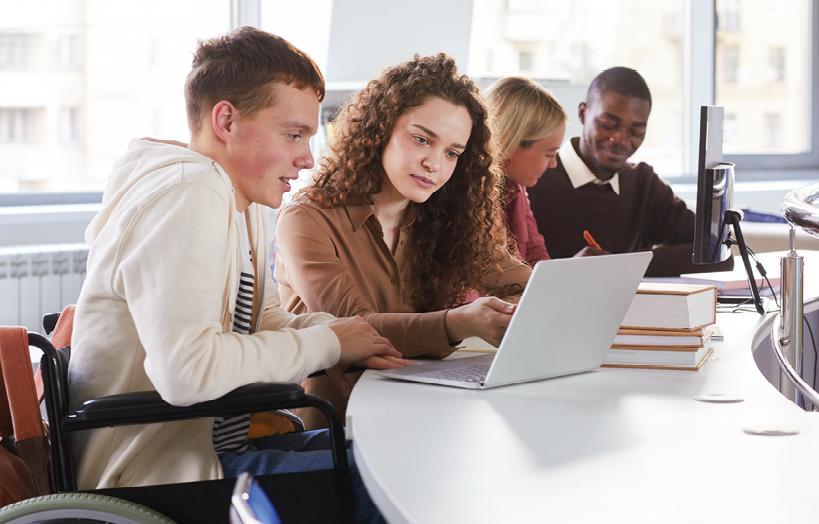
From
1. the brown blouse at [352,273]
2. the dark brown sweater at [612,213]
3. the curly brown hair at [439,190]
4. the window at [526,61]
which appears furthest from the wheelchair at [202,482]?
the window at [526,61]

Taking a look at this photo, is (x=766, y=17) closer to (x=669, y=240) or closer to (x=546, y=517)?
(x=669, y=240)

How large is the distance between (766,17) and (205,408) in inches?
193

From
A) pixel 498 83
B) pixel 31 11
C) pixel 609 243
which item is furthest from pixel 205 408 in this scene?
pixel 31 11

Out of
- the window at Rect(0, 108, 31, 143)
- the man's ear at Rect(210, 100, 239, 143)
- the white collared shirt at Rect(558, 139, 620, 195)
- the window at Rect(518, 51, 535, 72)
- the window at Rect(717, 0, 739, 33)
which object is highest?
the window at Rect(717, 0, 739, 33)

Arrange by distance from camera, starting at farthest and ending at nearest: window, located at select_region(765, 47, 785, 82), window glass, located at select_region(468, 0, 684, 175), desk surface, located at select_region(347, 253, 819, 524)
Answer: window, located at select_region(765, 47, 785, 82) < window glass, located at select_region(468, 0, 684, 175) < desk surface, located at select_region(347, 253, 819, 524)

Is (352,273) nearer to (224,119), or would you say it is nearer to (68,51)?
(224,119)

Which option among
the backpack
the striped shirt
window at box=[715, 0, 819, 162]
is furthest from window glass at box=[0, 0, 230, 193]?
window at box=[715, 0, 819, 162]

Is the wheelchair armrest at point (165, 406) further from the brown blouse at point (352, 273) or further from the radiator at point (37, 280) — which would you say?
the radiator at point (37, 280)

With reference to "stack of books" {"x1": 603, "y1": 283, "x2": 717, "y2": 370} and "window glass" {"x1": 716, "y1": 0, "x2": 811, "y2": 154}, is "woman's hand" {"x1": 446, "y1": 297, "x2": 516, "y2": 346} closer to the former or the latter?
"stack of books" {"x1": 603, "y1": 283, "x2": 717, "y2": 370}

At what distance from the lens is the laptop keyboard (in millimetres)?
1118

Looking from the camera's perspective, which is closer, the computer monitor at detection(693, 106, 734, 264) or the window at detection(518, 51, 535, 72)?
the computer monitor at detection(693, 106, 734, 264)

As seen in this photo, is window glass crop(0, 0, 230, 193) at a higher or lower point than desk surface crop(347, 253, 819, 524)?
higher

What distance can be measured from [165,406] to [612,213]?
2103 millimetres

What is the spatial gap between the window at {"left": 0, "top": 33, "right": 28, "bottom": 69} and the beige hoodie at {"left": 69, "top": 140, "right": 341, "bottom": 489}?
2.58 metres
